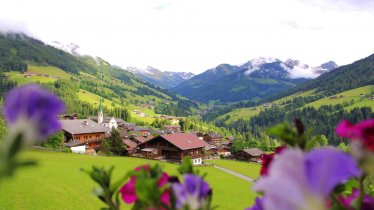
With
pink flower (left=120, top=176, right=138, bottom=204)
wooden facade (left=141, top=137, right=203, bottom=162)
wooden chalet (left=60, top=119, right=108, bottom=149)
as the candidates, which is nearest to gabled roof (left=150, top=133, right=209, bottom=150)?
wooden facade (left=141, top=137, right=203, bottom=162)

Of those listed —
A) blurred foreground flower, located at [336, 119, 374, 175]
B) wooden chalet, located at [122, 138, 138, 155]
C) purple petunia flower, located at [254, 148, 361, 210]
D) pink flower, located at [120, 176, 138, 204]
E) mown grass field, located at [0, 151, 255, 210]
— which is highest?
wooden chalet, located at [122, 138, 138, 155]

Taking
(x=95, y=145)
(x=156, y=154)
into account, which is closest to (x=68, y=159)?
(x=156, y=154)

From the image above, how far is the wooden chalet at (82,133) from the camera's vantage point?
9450 centimetres

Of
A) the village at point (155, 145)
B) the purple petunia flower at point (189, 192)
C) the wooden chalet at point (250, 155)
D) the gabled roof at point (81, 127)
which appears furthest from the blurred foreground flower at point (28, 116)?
the wooden chalet at point (250, 155)

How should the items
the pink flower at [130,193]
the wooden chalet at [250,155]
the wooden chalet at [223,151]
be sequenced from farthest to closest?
the wooden chalet at [223,151] < the wooden chalet at [250,155] < the pink flower at [130,193]

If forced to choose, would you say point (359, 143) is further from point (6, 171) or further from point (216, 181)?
point (216, 181)

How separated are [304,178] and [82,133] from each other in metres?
101

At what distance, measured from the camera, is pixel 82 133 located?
318 ft

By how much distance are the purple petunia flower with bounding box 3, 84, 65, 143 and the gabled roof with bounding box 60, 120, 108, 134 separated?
98.0 m

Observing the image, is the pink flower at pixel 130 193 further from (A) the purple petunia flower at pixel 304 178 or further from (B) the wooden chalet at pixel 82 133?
(B) the wooden chalet at pixel 82 133

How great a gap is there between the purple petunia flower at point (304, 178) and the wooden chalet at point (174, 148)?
79.7 m

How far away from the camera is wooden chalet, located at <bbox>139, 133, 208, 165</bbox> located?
82144 mm

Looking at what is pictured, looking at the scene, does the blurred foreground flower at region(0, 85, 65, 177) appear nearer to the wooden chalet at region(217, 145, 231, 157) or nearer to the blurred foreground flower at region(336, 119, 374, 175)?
the blurred foreground flower at region(336, 119, 374, 175)

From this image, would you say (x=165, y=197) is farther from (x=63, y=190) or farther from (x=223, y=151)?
(x=223, y=151)
